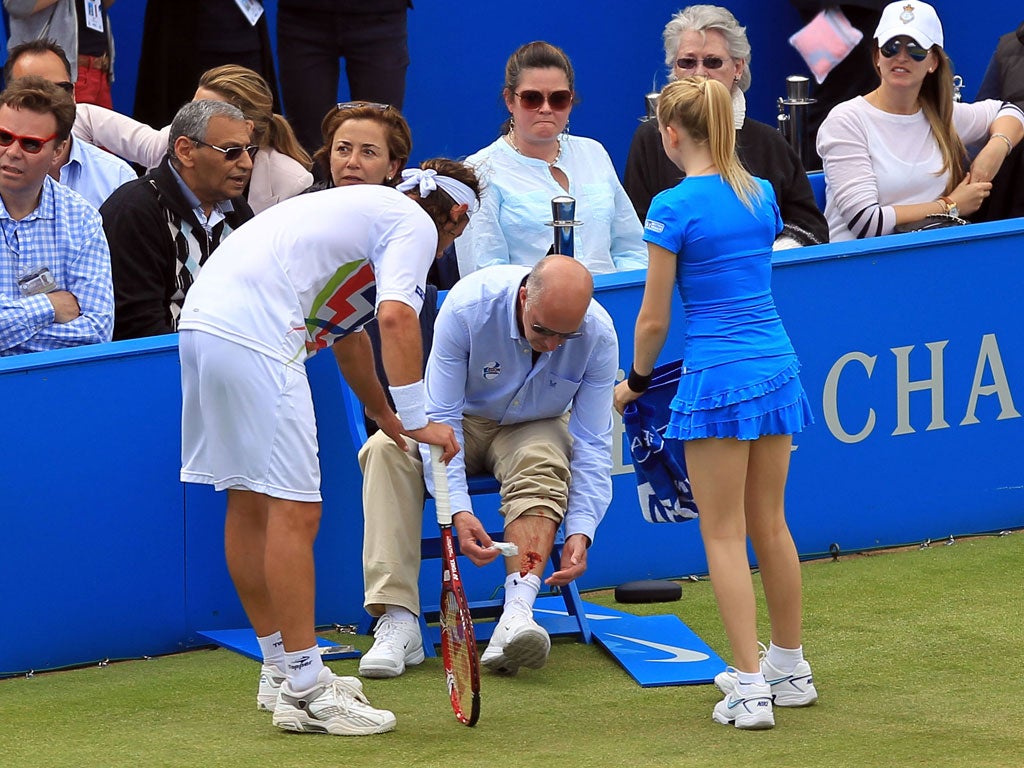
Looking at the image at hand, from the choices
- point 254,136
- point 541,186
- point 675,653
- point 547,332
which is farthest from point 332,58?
point 675,653

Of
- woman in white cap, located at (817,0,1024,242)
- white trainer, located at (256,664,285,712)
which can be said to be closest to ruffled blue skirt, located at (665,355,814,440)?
white trainer, located at (256,664,285,712)

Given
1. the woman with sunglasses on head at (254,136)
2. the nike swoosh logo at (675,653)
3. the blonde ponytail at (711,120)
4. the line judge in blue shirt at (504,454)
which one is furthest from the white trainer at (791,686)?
the woman with sunglasses on head at (254,136)

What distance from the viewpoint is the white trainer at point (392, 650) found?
5.01 metres

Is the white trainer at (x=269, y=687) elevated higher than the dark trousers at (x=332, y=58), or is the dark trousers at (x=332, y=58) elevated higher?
the dark trousers at (x=332, y=58)

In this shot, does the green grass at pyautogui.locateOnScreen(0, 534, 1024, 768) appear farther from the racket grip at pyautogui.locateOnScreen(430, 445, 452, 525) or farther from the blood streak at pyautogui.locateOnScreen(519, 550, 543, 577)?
the racket grip at pyautogui.locateOnScreen(430, 445, 452, 525)

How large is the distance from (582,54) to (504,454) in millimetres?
4622

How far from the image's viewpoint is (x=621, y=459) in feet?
19.7

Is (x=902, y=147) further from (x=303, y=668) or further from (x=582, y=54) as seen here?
(x=303, y=668)

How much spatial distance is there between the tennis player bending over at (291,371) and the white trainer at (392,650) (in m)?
0.44

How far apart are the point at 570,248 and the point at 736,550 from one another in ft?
5.45

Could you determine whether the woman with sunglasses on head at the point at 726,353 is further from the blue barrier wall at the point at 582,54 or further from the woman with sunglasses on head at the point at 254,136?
the blue barrier wall at the point at 582,54

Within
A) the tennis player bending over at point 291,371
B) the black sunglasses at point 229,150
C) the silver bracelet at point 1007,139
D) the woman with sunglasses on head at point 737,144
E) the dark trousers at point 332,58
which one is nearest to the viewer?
the tennis player bending over at point 291,371

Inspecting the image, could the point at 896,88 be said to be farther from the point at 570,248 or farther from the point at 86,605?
the point at 86,605

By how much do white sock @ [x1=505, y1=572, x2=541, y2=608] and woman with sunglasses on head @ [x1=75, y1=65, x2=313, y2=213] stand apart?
2217 mm
